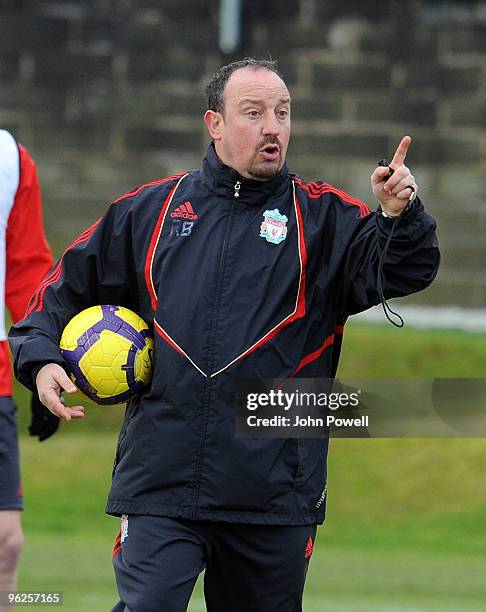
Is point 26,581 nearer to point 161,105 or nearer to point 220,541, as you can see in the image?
point 220,541

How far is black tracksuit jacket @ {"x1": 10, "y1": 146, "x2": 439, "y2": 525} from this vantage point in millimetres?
4730

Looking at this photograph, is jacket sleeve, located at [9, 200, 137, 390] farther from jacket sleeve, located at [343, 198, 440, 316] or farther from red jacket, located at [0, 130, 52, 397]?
red jacket, located at [0, 130, 52, 397]

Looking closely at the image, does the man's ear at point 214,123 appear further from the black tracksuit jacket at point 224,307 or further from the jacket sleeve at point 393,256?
the jacket sleeve at point 393,256

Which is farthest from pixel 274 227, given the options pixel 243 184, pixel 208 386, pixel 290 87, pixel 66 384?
pixel 290 87

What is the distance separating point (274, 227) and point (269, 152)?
0.85 ft

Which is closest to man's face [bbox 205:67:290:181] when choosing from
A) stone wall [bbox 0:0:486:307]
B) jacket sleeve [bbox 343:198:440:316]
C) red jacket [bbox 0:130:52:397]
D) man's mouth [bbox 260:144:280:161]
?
man's mouth [bbox 260:144:280:161]

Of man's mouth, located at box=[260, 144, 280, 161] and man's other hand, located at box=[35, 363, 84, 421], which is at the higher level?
man's mouth, located at box=[260, 144, 280, 161]

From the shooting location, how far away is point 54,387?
4852 mm

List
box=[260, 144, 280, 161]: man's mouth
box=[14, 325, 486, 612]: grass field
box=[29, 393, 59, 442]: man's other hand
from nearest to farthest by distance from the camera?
box=[260, 144, 280, 161]: man's mouth, box=[29, 393, 59, 442]: man's other hand, box=[14, 325, 486, 612]: grass field

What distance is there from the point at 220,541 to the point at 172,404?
475mm

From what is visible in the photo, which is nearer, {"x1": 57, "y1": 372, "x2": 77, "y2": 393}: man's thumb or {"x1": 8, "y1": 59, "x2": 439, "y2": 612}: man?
{"x1": 8, "y1": 59, "x2": 439, "y2": 612}: man

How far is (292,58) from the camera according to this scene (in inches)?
488

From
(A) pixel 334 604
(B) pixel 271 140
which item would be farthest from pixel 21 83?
(B) pixel 271 140

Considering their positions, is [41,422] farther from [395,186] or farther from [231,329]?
[395,186]
